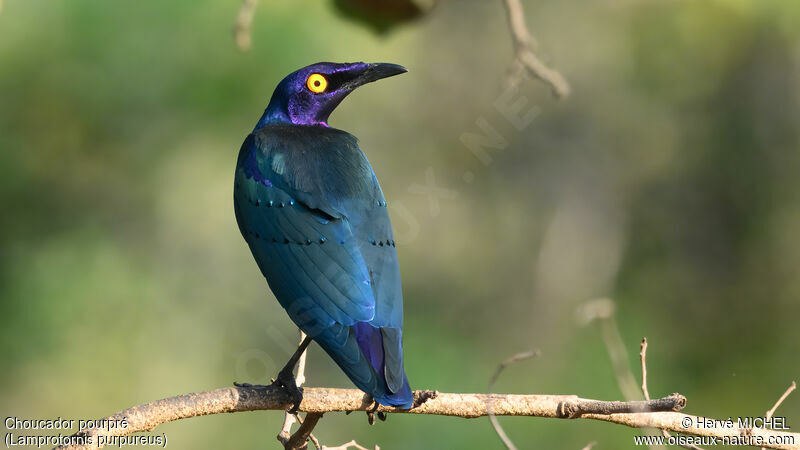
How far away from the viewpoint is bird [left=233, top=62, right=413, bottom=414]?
312cm

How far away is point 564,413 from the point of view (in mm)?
3057

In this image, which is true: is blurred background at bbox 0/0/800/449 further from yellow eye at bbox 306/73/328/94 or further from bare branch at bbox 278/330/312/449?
bare branch at bbox 278/330/312/449

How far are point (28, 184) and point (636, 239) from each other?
200 inches

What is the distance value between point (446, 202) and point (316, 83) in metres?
4.09

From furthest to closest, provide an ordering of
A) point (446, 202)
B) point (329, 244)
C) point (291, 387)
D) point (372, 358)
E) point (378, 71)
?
1. point (446, 202)
2. point (378, 71)
3. point (329, 244)
4. point (291, 387)
5. point (372, 358)

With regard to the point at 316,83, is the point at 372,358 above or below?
below

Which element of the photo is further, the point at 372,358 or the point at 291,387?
the point at 291,387

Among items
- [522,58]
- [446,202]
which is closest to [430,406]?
[522,58]

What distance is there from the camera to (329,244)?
337 cm

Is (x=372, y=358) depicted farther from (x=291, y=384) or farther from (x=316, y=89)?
(x=316, y=89)

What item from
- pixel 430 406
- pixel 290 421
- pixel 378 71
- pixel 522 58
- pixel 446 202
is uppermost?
pixel 446 202

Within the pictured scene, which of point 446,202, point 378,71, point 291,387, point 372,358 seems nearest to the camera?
point 372,358

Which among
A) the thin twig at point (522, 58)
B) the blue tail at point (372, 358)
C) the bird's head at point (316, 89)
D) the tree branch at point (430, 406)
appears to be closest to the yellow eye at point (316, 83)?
the bird's head at point (316, 89)

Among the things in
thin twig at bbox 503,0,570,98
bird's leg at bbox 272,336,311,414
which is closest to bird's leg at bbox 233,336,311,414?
bird's leg at bbox 272,336,311,414
